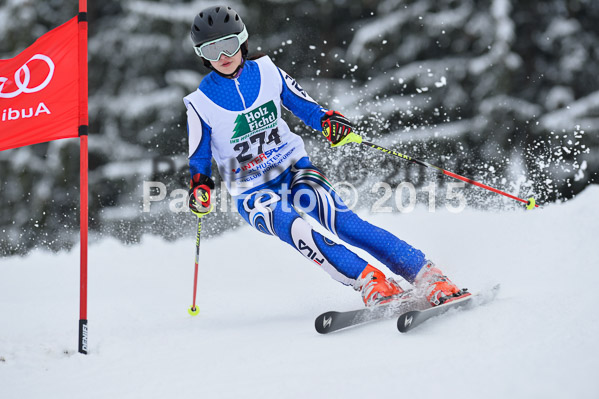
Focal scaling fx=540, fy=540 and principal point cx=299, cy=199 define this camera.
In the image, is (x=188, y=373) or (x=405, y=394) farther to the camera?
(x=188, y=373)

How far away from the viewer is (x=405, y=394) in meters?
1.92

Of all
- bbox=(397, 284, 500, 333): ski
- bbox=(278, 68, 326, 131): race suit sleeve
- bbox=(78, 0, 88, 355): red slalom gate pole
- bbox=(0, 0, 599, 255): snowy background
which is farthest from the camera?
bbox=(0, 0, 599, 255): snowy background

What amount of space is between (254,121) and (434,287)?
142 cm

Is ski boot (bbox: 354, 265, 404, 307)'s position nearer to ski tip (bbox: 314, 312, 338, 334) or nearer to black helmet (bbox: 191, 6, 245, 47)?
ski tip (bbox: 314, 312, 338, 334)

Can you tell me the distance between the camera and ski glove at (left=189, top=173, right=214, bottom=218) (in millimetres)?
3207

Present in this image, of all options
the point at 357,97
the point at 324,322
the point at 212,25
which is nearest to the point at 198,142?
the point at 212,25


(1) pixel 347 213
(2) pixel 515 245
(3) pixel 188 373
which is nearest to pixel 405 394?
(3) pixel 188 373

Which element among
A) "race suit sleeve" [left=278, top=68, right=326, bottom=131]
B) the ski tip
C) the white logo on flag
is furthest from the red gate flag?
the ski tip

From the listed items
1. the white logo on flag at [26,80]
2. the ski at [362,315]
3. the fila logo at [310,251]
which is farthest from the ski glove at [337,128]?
the white logo on flag at [26,80]

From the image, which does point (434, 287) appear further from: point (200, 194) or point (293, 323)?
point (200, 194)

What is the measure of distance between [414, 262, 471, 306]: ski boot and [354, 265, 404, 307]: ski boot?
132 millimetres

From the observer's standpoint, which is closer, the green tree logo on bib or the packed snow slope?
the packed snow slope

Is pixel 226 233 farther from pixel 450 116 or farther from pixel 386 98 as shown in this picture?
pixel 450 116

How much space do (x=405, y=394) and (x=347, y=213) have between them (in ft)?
4.72
